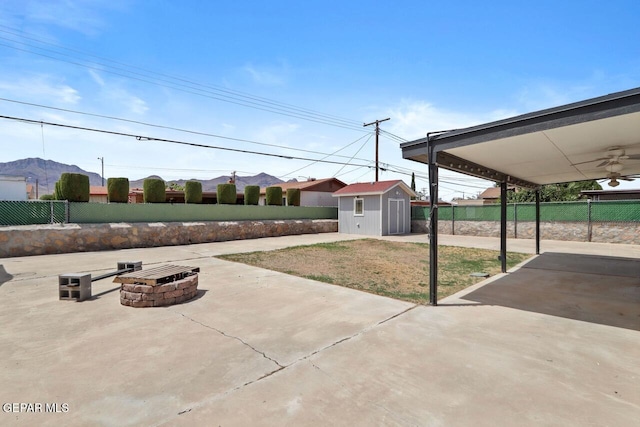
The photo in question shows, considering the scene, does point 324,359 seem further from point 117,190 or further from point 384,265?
point 117,190

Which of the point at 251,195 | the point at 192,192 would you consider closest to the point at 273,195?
the point at 251,195

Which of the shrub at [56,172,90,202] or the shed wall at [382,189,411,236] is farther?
the shed wall at [382,189,411,236]

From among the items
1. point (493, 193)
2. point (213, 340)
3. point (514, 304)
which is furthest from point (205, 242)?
point (493, 193)

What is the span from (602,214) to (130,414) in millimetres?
18426

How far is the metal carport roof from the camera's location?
3.56m

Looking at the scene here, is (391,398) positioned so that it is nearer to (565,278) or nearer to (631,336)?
(631,336)

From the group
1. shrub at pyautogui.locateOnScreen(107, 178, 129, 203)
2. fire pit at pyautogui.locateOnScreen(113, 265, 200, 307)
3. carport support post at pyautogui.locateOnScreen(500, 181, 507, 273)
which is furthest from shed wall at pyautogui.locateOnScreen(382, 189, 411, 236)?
fire pit at pyautogui.locateOnScreen(113, 265, 200, 307)

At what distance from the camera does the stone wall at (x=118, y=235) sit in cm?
1019

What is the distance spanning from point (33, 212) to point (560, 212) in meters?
23.0

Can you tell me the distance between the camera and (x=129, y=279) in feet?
16.3

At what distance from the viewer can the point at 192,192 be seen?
1769 centimetres

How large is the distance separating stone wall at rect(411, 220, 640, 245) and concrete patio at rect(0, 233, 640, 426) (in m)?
10.9

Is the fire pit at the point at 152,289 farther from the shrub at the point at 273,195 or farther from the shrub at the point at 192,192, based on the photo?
the shrub at the point at 273,195

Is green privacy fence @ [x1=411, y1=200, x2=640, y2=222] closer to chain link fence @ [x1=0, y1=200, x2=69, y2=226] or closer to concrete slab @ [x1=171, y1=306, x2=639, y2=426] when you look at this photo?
concrete slab @ [x1=171, y1=306, x2=639, y2=426]
